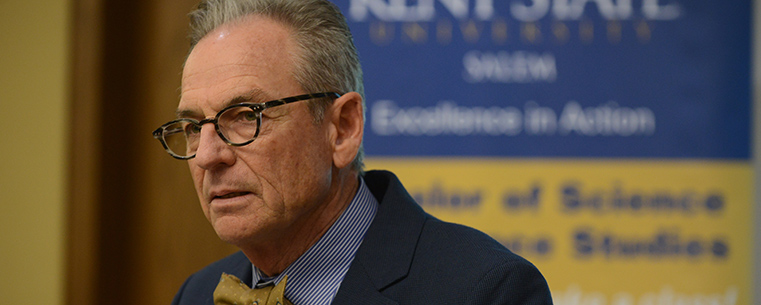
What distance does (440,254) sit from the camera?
4.32ft

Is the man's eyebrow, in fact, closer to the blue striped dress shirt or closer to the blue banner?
the blue striped dress shirt

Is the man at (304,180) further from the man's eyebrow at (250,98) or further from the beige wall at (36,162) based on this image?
the beige wall at (36,162)

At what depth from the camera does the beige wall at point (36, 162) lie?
2.70 m

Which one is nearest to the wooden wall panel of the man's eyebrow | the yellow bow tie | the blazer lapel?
the yellow bow tie

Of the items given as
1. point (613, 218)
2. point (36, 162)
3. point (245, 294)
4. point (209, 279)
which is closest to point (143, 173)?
point (36, 162)

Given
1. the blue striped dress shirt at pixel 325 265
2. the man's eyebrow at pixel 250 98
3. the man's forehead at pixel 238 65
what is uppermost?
the man's forehead at pixel 238 65

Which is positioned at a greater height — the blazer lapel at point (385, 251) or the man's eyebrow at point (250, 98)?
the man's eyebrow at point (250, 98)

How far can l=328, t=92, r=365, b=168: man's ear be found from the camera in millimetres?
1388

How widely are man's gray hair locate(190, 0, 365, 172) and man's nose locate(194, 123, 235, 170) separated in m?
0.20

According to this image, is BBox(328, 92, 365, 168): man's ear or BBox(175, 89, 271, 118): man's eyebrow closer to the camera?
BBox(175, 89, 271, 118): man's eyebrow

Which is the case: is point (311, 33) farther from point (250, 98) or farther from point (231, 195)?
point (231, 195)

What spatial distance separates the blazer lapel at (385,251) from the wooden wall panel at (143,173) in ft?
4.79

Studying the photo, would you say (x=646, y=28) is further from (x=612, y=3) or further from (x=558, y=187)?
(x=558, y=187)

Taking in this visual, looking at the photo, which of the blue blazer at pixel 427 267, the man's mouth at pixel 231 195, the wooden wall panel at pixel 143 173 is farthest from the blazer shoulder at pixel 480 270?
the wooden wall panel at pixel 143 173
